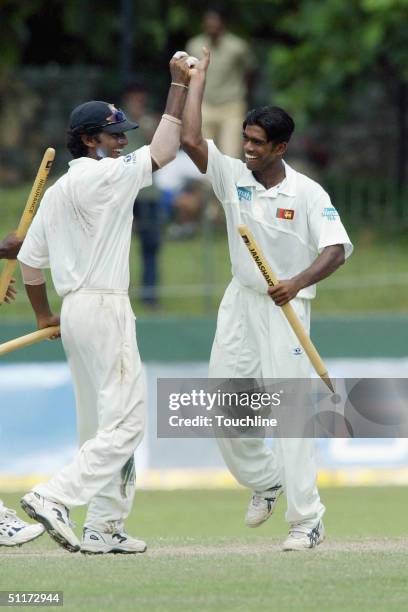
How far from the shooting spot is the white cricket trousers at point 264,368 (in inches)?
357

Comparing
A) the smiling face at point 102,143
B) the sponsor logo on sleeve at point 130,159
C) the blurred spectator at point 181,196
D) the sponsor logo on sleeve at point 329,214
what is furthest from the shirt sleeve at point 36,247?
the blurred spectator at point 181,196

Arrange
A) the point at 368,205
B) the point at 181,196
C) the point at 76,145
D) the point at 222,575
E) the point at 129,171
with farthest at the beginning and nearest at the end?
1. the point at 181,196
2. the point at 368,205
3. the point at 76,145
4. the point at 129,171
5. the point at 222,575

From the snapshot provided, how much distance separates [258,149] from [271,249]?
0.57m

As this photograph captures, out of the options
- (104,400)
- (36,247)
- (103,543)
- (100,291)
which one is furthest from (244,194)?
(103,543)

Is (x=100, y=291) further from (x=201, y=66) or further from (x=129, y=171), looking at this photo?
(x=201, y=66)

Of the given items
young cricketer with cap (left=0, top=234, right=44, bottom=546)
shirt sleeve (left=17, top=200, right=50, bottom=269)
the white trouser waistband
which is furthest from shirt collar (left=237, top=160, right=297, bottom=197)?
young cricketer with cap (left=0, top=234, right=44, bottom=546)

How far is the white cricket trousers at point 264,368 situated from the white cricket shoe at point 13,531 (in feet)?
4.01

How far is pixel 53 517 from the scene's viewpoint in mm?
8547

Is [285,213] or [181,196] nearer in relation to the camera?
Answer: [285,213]

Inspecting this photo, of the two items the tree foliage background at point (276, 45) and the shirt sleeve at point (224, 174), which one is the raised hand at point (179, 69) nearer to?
the shirt sleeve at point (224, 174)

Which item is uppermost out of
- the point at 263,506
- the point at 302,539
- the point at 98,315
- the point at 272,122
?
the point at 272,122

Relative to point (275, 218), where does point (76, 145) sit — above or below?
above

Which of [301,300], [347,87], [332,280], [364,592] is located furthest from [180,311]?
[364,592]

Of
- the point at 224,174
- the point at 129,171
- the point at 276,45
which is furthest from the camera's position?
the point at 276,45
